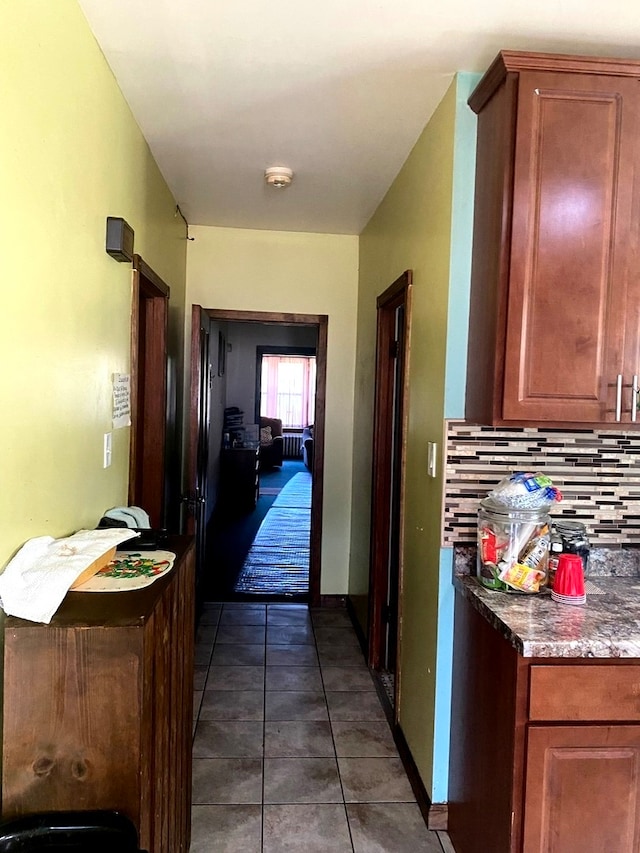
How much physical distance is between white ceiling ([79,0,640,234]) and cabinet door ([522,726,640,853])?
1.83 m

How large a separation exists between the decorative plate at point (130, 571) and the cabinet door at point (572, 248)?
1014mm

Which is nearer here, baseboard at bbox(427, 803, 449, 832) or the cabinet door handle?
the cabinet door handle

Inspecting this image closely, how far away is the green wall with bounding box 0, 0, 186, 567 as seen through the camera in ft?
3.99

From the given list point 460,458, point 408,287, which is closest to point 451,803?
point 460,458

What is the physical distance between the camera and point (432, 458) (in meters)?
2.03

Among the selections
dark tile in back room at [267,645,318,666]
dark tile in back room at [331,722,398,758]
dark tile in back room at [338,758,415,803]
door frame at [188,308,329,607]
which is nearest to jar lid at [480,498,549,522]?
dark tile in back room at [338,758,415,803]

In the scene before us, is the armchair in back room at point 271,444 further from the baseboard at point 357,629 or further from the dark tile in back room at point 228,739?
the dark tile in back room at point 228,739

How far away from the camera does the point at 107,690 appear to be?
1.12 metres

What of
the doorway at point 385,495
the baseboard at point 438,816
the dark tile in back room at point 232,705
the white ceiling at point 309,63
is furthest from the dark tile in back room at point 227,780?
the white ceiling at point 309,63

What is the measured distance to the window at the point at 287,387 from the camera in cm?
1156

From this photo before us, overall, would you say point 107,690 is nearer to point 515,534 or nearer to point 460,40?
point 515,534

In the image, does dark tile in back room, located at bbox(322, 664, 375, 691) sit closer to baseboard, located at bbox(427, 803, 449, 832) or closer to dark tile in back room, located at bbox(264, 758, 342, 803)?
dark tile in back room, located at bbox(264, 758, 342, 803)

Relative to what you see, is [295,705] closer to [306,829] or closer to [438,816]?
[306,829]

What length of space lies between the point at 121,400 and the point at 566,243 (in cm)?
153
